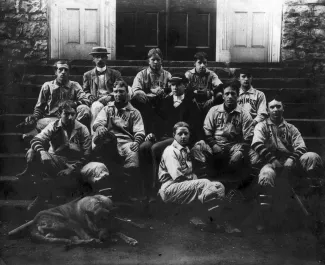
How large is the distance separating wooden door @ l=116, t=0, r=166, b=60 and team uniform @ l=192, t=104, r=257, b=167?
113 centimetres

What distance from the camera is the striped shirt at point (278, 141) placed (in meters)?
5.21

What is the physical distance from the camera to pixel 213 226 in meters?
4.87

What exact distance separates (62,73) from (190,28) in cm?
169

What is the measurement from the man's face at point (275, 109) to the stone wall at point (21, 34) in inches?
114

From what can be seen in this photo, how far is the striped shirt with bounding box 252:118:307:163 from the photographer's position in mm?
5207

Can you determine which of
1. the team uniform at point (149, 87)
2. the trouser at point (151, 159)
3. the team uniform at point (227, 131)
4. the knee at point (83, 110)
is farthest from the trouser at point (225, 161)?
the knee at point (83, 110)

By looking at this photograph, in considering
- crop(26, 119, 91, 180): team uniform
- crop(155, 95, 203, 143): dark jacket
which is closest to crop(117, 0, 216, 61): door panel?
crop(155, 95, 203, 143): dark jacket

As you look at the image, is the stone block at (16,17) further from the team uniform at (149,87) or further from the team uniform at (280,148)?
the team uniform at (280,148)

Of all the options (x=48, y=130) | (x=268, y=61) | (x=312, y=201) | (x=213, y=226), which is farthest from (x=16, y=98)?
(x=312, y=201)

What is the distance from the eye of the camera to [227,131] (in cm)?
534

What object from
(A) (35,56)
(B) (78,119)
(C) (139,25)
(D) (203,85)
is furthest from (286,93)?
(A) (35,56)

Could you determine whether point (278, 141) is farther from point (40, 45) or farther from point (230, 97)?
point (40, 45)

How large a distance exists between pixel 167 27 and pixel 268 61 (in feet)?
4.62

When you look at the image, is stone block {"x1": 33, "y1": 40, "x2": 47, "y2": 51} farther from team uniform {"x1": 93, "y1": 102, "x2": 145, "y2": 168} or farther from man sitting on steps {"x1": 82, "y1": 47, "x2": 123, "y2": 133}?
team uniform {"x1": 93, "y1": 102, "x2": 145, "y2": 168}
